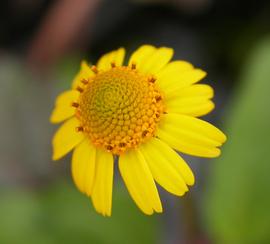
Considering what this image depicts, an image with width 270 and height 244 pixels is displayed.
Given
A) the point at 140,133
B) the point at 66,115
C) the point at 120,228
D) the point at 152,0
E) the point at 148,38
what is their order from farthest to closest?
the point at 148,38 → the point at 152,0 → the point at 120,228 → the point at 66,115 → the point at 140,133

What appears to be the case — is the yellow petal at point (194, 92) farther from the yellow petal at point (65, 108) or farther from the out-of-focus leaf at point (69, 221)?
the out-of-focus leaf at point (69, 221)

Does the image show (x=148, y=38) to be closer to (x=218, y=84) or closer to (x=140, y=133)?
(x=218, y=84)

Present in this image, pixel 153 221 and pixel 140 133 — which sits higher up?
pixel 140 133

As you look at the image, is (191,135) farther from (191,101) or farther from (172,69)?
(172,69)

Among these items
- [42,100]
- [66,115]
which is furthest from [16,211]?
[66,115]

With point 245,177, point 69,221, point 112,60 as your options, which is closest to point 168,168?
point 112,60

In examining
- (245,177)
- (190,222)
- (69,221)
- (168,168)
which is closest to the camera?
(168,168)

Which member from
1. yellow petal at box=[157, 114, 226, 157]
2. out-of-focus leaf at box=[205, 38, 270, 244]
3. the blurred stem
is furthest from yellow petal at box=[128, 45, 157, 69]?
out-of-focus leaf at box=[205, 38, 270, 244]
